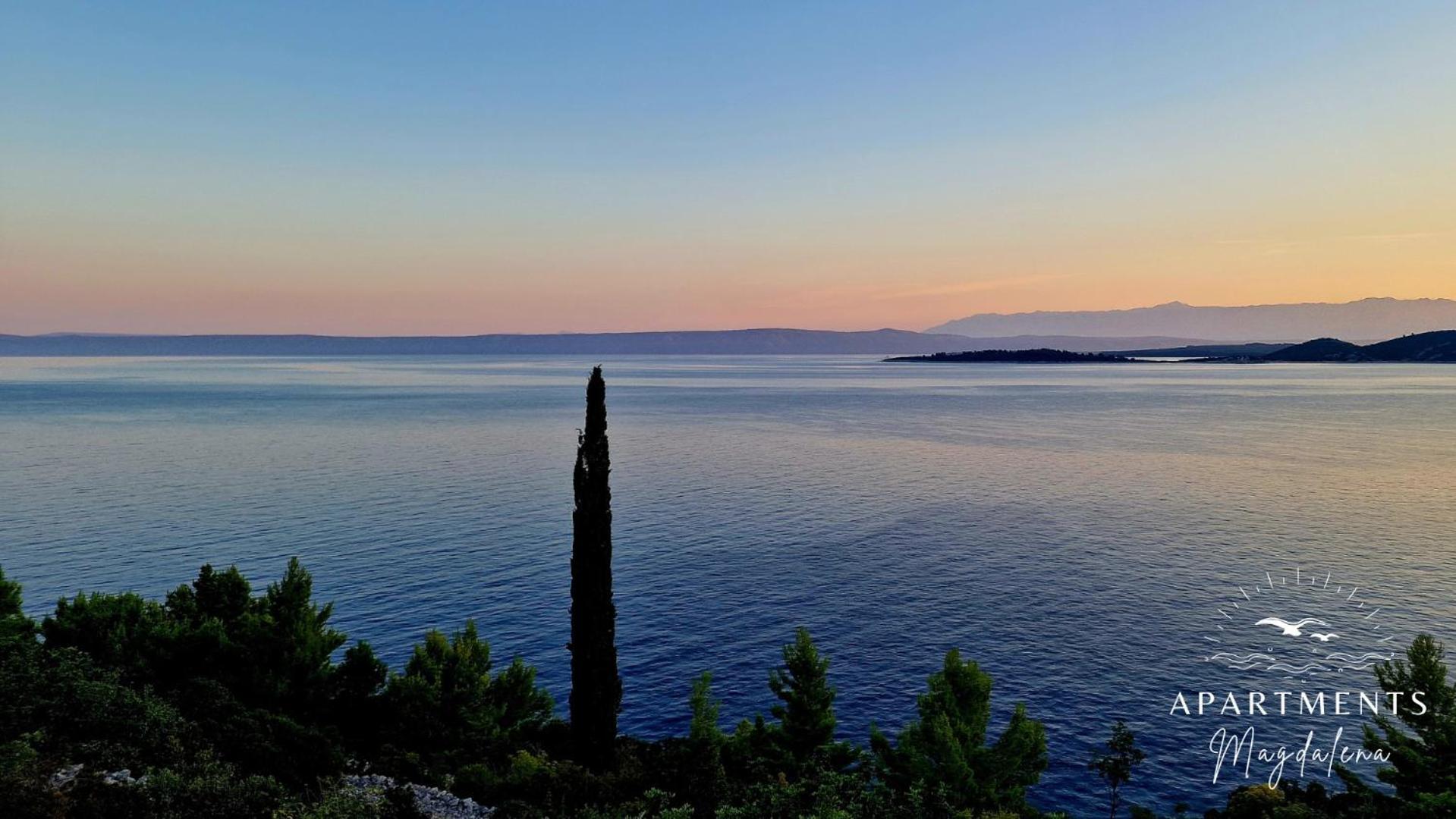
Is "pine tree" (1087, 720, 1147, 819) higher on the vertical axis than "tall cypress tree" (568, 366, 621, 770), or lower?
lower

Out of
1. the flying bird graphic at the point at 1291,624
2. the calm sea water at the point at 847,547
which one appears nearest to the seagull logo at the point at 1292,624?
the flying bird graphic at the point at 1291,624

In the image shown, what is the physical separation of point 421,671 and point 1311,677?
44154 mm

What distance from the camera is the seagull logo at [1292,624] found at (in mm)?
46062

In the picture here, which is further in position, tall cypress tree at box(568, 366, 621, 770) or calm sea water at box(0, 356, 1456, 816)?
calm sea water at box(0, 356, 1456, 816)

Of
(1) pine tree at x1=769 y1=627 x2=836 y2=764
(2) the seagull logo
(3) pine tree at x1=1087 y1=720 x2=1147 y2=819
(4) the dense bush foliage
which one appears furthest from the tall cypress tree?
(2) the seagull logo

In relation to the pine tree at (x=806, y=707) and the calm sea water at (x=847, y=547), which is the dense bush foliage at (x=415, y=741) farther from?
the calm sea water at (x=847, y=547)

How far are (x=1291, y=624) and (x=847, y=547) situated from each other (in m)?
30.3

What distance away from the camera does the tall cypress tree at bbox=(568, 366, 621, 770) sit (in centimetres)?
3127

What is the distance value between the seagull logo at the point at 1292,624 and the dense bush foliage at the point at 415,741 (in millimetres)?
10123

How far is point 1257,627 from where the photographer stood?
4709 cm

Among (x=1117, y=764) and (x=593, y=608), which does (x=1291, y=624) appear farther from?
(x=593, y=608)

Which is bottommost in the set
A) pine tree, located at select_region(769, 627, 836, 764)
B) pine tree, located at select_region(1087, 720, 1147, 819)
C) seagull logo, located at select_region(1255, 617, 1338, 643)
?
pine tree, located at select_region(1087, 720, 1147, 819)

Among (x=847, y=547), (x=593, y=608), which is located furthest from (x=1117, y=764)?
(x=847, y=547)

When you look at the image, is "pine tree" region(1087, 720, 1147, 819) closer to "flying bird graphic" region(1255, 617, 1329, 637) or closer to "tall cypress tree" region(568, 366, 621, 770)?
"flying bird graphic" region(1255, 617, 1329, 637)
